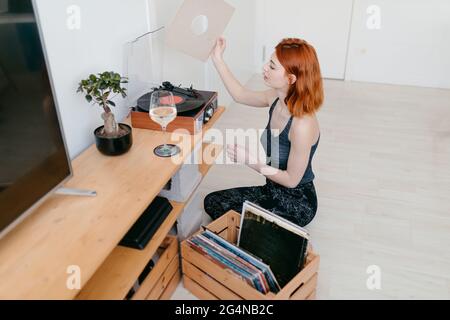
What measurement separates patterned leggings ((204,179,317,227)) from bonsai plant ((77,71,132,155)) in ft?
2.12

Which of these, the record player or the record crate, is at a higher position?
the record player

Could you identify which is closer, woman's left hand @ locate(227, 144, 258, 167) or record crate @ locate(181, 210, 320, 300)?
record crate @ locate(181, 210, 320, 300)

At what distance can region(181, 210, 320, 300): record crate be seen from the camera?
1.32m

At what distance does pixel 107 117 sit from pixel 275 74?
0.64 metres

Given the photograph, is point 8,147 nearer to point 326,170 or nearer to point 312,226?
point 312,226

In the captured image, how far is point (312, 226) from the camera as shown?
1.95 meters

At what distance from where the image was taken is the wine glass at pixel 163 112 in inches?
54.2

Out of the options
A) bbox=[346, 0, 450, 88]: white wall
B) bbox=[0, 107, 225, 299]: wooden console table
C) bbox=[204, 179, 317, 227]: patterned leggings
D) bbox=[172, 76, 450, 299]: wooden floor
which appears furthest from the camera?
bbox=[346, 0, 450, 88]: white wall

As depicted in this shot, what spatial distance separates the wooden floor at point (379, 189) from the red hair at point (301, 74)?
0.66 meters

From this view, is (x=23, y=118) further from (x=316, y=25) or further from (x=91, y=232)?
(x=316, y=25)

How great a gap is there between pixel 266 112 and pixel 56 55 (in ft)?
6.87

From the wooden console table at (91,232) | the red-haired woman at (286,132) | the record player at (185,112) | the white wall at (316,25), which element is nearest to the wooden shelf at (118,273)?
the wooden console table at (91,232)

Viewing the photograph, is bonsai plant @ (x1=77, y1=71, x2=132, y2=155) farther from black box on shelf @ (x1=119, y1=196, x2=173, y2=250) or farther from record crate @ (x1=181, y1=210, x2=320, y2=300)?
record crate @ (x1=181, y1=210, x2=320, y2=300)

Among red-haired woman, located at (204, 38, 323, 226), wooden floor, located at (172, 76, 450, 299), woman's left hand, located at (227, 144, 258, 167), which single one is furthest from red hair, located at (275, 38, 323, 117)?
wooden floor, located at (172, 76, 450, 299)
